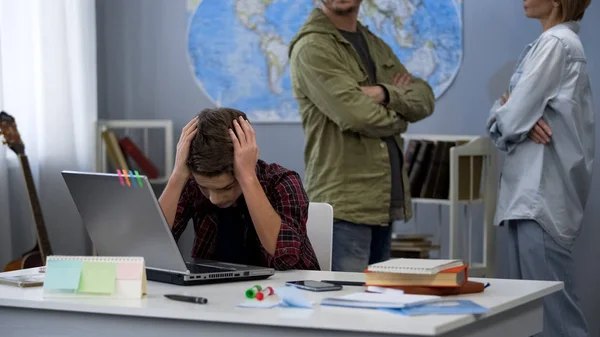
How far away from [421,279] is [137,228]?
0.61m

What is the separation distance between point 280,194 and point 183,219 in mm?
275

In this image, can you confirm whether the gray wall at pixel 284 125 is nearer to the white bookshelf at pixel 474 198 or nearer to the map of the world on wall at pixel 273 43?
the map of the world on wall at pixel 273 43

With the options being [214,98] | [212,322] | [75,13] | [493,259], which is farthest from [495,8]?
[212,322]

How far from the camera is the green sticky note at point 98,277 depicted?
1746 mm

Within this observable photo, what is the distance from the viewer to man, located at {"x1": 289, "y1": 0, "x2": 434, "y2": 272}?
298 cm

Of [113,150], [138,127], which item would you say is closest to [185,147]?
[113,150]

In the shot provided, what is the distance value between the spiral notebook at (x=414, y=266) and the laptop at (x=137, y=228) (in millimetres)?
322

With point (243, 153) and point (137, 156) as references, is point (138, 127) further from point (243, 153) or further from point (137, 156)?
point (243, 153)

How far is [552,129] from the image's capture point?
9.88ft

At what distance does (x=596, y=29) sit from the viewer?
3.76m

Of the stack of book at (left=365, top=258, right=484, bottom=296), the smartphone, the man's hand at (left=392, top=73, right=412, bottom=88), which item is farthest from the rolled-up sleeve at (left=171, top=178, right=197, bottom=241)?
the man's hand at (left=392, top=73, right=412, bottom=88)

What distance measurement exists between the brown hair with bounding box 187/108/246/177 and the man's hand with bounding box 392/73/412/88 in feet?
3.70

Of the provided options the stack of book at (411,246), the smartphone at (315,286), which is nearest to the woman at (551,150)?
the stack of book at (411,246)

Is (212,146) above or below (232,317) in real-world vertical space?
above
